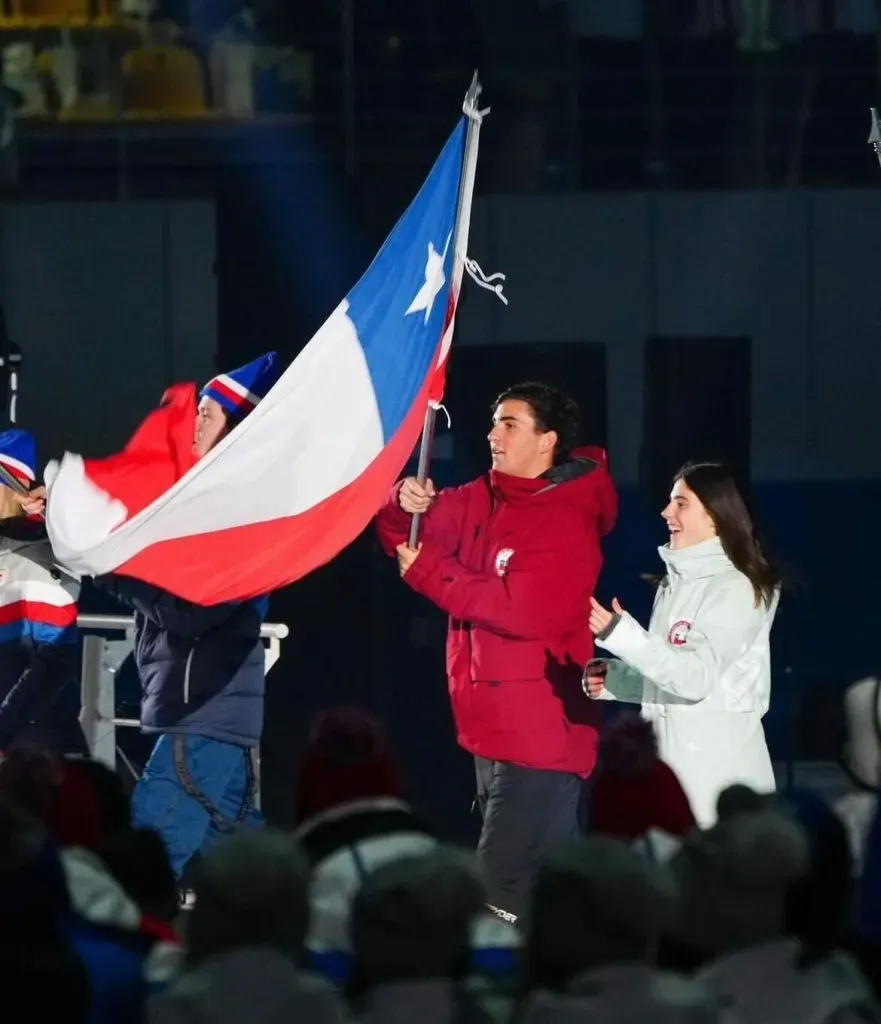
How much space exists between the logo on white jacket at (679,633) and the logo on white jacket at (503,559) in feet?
1.44

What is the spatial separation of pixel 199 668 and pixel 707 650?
122 centimetres

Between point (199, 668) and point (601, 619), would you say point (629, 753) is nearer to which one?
point (601, 619)

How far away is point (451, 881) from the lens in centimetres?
326

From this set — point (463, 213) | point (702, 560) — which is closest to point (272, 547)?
point (463, 213)

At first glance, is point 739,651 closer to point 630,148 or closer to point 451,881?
point 451,881

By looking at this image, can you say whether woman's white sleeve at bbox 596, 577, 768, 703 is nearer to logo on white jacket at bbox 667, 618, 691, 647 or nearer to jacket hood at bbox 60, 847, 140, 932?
logo on white jacket at bbox 667, 618, 691, 647

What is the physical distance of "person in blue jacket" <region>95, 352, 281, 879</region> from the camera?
5672 millimetres

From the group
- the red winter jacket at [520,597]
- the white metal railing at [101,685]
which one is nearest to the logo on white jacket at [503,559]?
the red winter jacket at [520,597]

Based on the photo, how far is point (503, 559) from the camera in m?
5.76

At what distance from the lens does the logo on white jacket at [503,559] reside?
5.75 meters

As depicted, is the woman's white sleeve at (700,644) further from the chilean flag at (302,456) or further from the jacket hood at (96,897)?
the jacket hood at (96,897)

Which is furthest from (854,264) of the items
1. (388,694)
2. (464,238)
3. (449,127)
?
(464,238)

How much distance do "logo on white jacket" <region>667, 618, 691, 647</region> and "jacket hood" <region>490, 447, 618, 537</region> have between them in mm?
416

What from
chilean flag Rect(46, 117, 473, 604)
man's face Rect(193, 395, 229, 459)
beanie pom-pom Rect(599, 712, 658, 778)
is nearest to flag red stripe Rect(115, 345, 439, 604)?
chilean flag Rect(46, 117, 473, 604)
